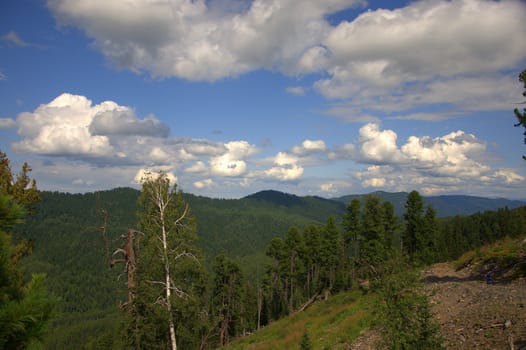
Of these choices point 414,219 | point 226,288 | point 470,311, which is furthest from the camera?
point 414,219

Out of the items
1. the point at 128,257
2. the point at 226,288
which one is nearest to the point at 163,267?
the point at 128,257

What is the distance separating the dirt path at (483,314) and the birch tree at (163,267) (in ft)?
35.7

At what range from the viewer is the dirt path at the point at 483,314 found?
1220 cm

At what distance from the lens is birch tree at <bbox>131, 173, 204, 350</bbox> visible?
49.2ft

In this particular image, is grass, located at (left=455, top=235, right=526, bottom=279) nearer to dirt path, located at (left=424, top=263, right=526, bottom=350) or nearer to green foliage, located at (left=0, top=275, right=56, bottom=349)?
dirt path, located at (left=424, top=263, right=526, bottom=350)

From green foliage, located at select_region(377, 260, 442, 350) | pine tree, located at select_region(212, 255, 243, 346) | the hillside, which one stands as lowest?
pine tree, located at select_region(212, 255, 243, 346)

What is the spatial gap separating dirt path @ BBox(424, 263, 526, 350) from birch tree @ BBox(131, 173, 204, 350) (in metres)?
10.9

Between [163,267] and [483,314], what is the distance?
1497cm

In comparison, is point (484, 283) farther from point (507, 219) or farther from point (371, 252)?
point (507, 219)

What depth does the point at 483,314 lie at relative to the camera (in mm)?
14727

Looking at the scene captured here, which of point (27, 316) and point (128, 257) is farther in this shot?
point (128, 257)

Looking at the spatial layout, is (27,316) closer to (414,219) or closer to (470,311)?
(470,311)

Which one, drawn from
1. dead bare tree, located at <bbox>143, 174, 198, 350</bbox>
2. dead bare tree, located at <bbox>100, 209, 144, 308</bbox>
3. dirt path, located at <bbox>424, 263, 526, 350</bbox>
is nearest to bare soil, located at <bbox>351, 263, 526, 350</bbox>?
dirt path, located at <bbox>424, 263, 526, 350</bbox>

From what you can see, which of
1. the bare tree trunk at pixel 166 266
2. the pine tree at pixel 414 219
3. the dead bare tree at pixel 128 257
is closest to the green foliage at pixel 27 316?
the dead bare tree at pixel 128 257
